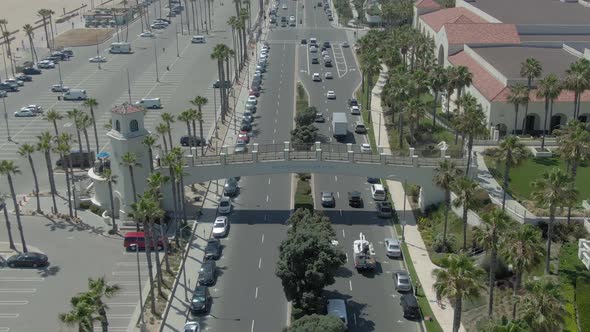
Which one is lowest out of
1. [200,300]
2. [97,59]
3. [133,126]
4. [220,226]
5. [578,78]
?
[200,300]

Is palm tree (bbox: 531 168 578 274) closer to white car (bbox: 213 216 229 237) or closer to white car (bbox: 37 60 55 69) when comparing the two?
white car (bbox: 213 216 229 237)

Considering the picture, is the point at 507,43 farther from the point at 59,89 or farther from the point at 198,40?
the point at 198,40

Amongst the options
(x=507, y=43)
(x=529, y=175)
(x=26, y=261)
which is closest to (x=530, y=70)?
(x=529, y=175)

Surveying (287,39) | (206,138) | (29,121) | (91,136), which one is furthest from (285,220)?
(287,39)

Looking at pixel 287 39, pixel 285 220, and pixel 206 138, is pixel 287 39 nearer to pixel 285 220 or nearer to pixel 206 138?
pixel 206 138

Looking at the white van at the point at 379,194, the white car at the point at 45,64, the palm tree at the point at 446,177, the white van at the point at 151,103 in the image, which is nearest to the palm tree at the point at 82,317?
the palm tree at the point at 446,177

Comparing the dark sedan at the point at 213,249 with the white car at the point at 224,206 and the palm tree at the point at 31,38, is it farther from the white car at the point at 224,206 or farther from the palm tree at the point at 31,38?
the palm tree at the point at 31,38

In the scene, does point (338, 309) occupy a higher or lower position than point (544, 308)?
lower
